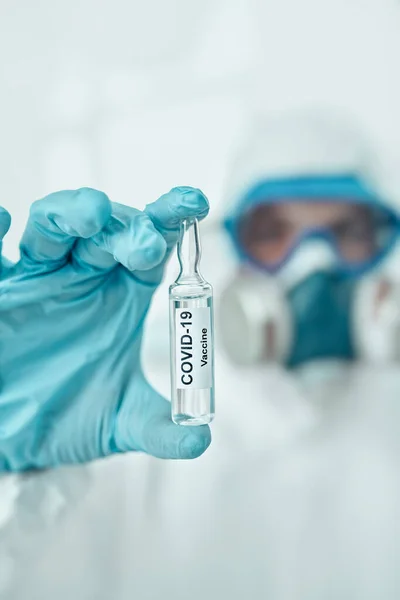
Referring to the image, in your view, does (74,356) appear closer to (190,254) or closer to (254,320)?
(190,254)

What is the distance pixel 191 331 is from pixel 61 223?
0.16m

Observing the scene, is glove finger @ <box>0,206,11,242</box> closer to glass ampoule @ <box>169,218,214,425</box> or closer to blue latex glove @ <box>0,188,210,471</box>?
blue latex glove @ <box>0,188,210,471</box>

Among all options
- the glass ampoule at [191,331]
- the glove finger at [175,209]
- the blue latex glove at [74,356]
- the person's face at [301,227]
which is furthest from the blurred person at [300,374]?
the glove finger at [175,209]

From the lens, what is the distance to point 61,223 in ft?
2.08

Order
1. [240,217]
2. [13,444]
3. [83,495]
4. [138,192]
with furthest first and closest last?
1. [138,192]
2. [240,217]
3. [83,495]
4. [13,444]

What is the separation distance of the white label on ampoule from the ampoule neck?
0.03m

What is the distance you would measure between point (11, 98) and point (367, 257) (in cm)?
100

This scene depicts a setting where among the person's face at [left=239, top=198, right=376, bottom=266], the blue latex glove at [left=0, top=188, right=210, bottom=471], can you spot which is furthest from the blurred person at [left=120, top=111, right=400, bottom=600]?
the blue latex glove at [left=0, top=188, right=210, bottom=471]

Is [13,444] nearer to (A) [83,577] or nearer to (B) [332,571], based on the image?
(A) [83,577]

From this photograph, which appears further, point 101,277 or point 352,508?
point 352,508

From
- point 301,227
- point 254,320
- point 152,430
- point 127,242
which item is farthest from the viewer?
A: point 301,227

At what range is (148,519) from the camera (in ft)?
3.14

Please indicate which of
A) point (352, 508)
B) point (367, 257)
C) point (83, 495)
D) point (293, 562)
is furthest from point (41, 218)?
point (367, 257)

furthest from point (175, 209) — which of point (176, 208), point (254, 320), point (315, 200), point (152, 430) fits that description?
point (315, 200)
